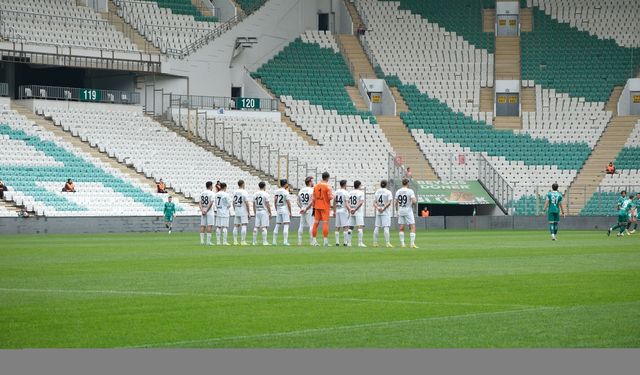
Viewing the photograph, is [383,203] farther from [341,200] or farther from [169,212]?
[169,212]

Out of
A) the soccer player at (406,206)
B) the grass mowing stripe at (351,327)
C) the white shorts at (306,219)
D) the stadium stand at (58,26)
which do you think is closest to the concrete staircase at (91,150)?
the stadium stand at (58,26)

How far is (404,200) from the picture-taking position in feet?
107

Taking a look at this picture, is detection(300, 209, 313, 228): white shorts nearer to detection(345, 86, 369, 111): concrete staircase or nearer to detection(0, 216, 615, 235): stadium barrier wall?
detection(0, 216, 615, 235): stadium barrier wall

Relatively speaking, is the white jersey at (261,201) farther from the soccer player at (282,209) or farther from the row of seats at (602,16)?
the row of seats at (602,16)

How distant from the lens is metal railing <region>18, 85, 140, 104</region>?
56219 millimetres

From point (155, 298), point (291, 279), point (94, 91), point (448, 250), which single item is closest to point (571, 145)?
point (94, 91)

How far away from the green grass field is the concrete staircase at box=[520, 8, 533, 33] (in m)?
43.8

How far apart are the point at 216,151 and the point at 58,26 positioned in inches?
366

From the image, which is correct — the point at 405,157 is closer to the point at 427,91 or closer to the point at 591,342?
the point at 427,91

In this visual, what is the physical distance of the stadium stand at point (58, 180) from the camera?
47812mm

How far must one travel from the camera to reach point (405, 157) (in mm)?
62125

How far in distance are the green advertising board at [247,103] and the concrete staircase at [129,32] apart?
4.95 metres

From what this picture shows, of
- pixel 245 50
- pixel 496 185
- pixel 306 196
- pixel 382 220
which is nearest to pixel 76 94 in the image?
pixel 245 50

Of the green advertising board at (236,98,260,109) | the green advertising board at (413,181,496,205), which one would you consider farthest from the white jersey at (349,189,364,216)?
the green advertising board at (236,98,260,109)
